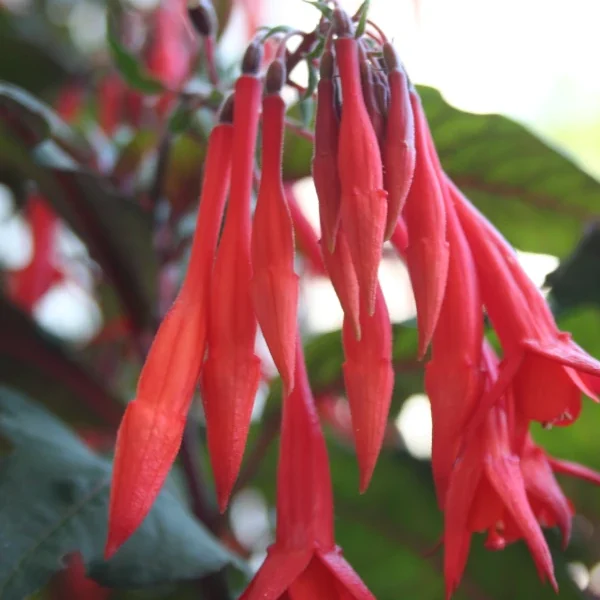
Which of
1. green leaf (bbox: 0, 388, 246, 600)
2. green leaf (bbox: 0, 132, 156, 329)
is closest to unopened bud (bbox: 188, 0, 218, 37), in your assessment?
green leaf (bbox: 0, 132, 156, 329)

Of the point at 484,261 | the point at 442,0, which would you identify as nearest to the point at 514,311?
the point at 484,261

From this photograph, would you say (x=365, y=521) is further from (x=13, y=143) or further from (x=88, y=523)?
(x=13, y=143)

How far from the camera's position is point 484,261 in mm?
378

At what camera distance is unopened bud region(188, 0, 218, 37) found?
465mm

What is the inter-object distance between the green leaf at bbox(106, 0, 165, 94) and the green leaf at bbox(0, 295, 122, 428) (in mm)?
239

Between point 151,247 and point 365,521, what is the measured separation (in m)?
0.30

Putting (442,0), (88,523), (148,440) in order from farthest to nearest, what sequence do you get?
(442,0)
(88,523)
(148,440)

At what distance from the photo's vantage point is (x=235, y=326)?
1.13 ft

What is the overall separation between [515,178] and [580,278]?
0.30 feet

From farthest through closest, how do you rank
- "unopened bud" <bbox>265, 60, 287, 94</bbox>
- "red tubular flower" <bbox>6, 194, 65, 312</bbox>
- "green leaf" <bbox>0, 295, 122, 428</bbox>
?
"red tubular flower" <bbox>6, 194, 65, 312</bbox>, "green leaf" <bbox>0, 295, 122, 428</bbox>, "unopened bud" <bbox>265, 60, 287, 94</bbox>

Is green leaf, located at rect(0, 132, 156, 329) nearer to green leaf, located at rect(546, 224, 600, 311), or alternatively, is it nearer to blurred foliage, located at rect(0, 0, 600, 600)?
blurred foliage, located at rect(0, 0, 600, 600)

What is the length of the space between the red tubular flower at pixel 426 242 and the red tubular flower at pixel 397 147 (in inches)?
0.4

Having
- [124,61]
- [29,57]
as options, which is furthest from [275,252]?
[29,57]

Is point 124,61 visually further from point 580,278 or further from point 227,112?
point 580,278
